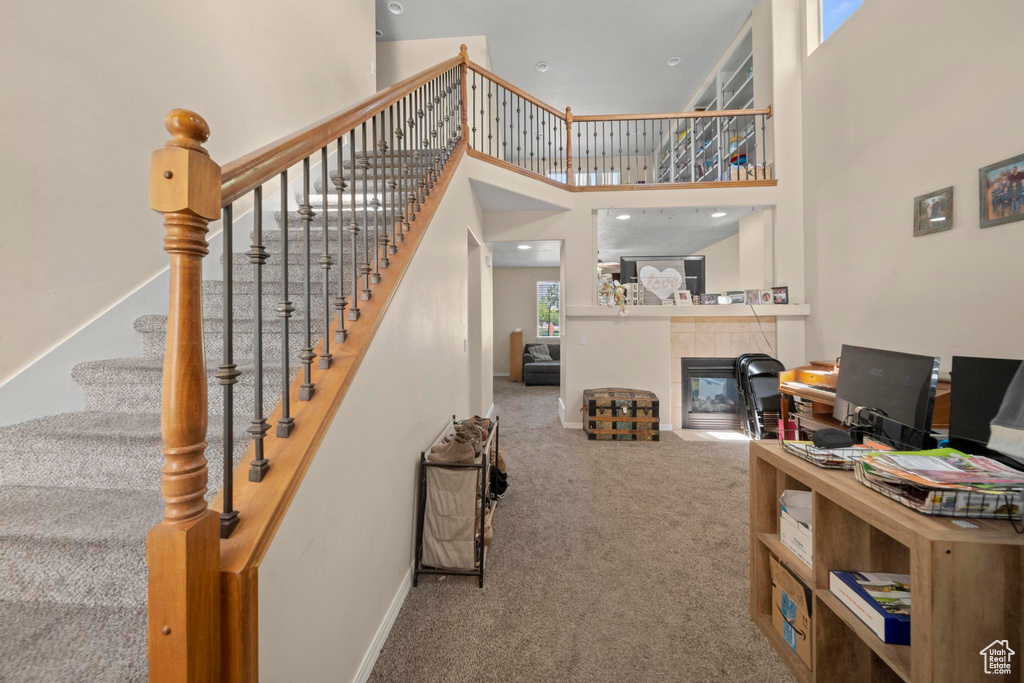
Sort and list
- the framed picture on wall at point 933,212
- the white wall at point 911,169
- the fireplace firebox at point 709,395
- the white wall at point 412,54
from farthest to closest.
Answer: the white wall at point 412,54
the fireplace firebox at point 709,395
the framed picture on wall at point 933,212
the white wall at point 911,169

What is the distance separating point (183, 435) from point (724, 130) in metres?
6.18

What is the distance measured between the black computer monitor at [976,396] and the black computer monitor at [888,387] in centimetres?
7

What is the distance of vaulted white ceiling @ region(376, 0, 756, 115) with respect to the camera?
181 inches

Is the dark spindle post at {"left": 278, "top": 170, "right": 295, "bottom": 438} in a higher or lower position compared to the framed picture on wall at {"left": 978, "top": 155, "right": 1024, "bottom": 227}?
lower

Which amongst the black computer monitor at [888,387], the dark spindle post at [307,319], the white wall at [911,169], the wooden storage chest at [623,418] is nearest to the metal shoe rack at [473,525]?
the dark spindle post at [307,319]

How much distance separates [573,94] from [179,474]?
7.44 meters

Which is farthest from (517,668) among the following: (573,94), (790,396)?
(573,94)

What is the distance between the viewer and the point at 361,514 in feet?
4.25

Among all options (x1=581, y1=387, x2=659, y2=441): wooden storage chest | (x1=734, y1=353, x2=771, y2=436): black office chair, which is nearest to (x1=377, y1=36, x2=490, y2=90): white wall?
(x1=581, y1=387, x2=659, y2=441): wooden storage chest

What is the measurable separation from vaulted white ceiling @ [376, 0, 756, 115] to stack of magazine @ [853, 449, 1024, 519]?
5501 millimetres

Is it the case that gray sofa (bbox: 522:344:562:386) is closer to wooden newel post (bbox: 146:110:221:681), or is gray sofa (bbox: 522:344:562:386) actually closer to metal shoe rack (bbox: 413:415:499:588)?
metal shoe rack (bbox: 413:415:499:588)

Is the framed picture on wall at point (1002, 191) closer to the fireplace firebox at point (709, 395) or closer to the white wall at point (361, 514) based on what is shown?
the fireplace firebox at point (709, 395)

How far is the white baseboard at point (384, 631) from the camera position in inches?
51.9

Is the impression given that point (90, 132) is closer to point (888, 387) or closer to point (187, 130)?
point (187, 130)
